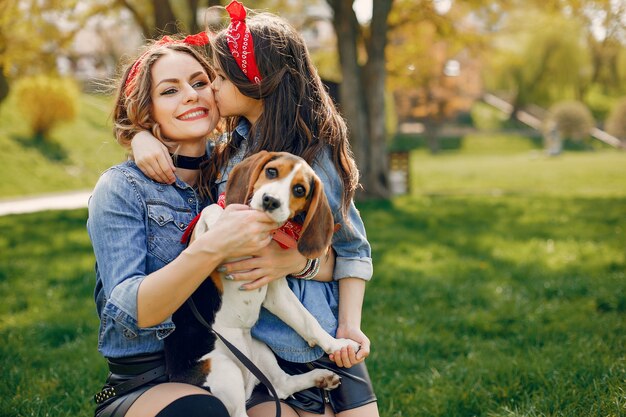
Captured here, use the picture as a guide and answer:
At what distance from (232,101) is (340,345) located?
116 cm

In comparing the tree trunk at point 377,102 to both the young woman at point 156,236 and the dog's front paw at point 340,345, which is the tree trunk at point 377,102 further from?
the dog's front paw at point 340,345

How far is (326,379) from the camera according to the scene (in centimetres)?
272

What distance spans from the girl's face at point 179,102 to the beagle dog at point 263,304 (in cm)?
54

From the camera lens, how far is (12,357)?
4707 millimetres

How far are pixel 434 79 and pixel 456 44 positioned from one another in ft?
95.1

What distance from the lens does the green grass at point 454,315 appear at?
394cm

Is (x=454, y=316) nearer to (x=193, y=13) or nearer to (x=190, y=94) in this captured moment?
(x=190, y=94)

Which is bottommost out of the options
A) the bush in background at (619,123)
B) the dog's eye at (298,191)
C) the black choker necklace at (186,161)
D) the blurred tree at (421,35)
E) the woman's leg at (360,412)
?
the bush in background at (619,123)

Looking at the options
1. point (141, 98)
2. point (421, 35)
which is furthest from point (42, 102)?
point (141, 98)

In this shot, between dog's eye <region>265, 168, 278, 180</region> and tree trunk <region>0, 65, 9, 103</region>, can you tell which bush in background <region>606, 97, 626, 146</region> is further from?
dog's eye <region>265, 168, 278, 180</region>

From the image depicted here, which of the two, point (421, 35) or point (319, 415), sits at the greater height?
point (421, 35)

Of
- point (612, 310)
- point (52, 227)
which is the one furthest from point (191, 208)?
point (52, 227)

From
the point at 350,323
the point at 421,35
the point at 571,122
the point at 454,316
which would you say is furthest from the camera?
the point at 571,122

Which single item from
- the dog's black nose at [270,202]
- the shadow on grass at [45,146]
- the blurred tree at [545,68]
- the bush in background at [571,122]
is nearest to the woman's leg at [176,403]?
the dog's black nose at [270,202]
